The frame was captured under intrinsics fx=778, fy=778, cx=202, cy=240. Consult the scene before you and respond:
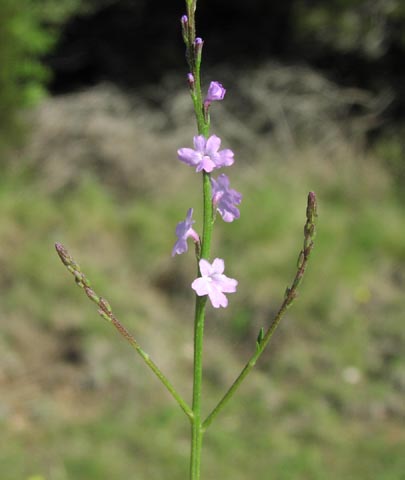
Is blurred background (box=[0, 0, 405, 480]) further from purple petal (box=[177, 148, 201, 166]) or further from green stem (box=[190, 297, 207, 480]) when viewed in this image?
purple petal (box=[177, 148, 201, 166])

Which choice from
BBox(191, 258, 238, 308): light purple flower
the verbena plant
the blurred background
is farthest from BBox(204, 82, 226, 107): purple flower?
the blurred background

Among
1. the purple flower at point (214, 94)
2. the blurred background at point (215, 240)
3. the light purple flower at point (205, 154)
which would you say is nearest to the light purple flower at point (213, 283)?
the light purple flower at point (205, 154)

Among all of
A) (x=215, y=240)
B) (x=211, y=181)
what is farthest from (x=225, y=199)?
(x=215, y=240)

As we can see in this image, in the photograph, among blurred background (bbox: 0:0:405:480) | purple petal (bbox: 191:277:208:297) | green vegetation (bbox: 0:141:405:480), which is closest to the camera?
purple petal (bbox: 191:277:208:297)

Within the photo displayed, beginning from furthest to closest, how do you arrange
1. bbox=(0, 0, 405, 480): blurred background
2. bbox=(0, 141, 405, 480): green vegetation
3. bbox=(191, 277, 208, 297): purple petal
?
bbox=(0, 0, 405, 480): blurred background
bbox=(0, 141, 405, 480): green vegetation
bbox=(191, 277, 208, 297): purple petal

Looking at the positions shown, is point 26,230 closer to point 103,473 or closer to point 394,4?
point 103,473

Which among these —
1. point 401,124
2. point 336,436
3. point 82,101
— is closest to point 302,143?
point 401,124

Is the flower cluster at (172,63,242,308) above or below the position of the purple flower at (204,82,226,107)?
below
